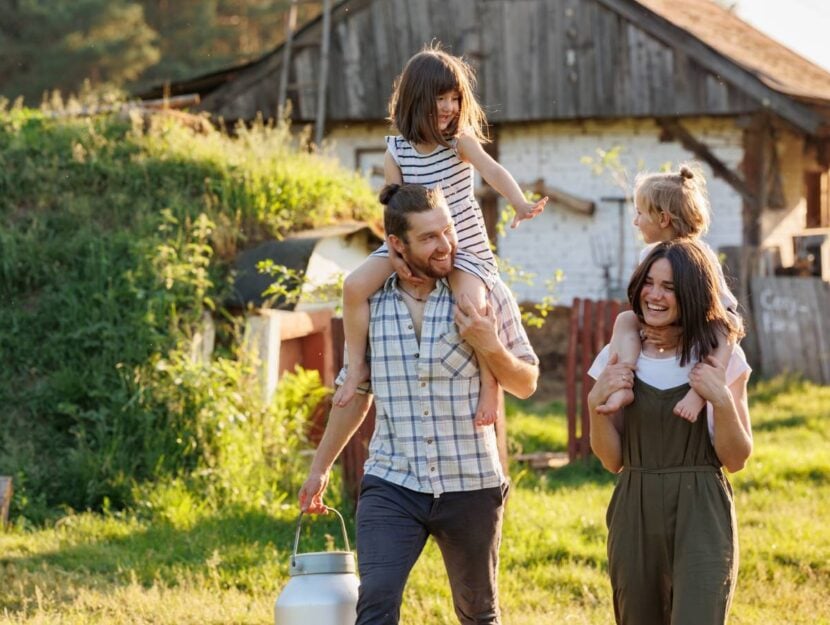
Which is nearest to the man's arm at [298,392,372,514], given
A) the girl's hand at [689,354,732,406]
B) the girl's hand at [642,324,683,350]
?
the girl's hand at [642,324,683,350]

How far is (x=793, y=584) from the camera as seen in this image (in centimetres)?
655

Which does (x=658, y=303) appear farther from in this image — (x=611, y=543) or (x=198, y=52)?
(x=198, y=52)

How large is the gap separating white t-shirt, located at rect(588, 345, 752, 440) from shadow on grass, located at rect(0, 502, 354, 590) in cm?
309

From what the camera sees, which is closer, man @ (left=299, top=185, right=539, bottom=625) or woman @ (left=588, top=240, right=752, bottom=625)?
woman @ (left=588, top=240, right=752, bottom=625)

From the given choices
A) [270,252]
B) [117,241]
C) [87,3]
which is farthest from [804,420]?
[87,3]

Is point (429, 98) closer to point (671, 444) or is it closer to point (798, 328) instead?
point (671, 444)

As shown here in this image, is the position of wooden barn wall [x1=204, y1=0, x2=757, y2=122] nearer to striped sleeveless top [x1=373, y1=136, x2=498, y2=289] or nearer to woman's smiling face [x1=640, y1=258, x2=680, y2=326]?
striped sleeveless top [x1=373, y1=136, x2=498, y2=289]

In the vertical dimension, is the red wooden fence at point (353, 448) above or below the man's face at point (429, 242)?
below

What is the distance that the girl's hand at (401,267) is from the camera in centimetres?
409

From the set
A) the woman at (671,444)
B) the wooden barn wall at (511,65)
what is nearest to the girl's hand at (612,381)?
the woman at (671,444)

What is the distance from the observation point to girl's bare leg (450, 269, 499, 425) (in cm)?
402

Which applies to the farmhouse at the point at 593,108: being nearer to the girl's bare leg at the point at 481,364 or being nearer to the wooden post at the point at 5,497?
the wooden post at the point at 5,497

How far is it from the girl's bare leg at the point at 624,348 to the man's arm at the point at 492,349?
0.28 meters

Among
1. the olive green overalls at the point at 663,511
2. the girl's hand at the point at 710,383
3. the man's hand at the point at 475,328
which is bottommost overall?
the olive green overalls at the point at 663,511
